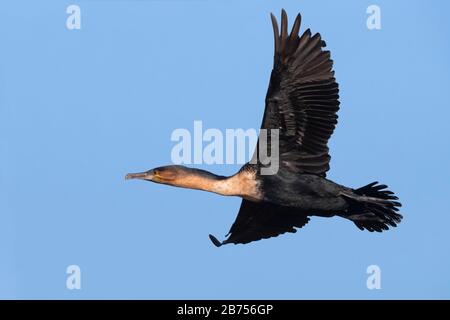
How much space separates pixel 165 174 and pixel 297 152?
1.52 meters

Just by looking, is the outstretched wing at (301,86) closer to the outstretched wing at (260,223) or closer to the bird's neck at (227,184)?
the bird's neck at (227,184)

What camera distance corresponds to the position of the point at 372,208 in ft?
123

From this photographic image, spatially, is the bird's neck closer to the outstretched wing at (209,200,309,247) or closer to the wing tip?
the outstretched wing at (209,200,309,247)

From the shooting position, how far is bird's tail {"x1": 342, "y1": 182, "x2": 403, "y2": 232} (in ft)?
A: 122

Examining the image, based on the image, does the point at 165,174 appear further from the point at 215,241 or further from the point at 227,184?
the point at 215,241

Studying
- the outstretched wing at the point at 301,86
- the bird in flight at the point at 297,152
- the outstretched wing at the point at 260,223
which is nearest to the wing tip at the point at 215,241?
the outstretched wing at the point at 260,223

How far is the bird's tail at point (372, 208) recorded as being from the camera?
37.2m

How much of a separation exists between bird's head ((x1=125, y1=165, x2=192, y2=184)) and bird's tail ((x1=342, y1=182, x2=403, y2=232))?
73.1 inches

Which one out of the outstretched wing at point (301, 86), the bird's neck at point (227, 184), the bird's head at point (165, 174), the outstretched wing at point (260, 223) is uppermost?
the outstretched wing at point (301, 86)

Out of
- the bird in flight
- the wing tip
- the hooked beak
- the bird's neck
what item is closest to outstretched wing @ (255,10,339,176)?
the bird in flight

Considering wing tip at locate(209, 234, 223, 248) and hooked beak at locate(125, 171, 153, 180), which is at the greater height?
hooked beak at locate(125, 171, 153, 180)

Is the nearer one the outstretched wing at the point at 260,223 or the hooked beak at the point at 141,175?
the hooked beak at the point at 141,175
